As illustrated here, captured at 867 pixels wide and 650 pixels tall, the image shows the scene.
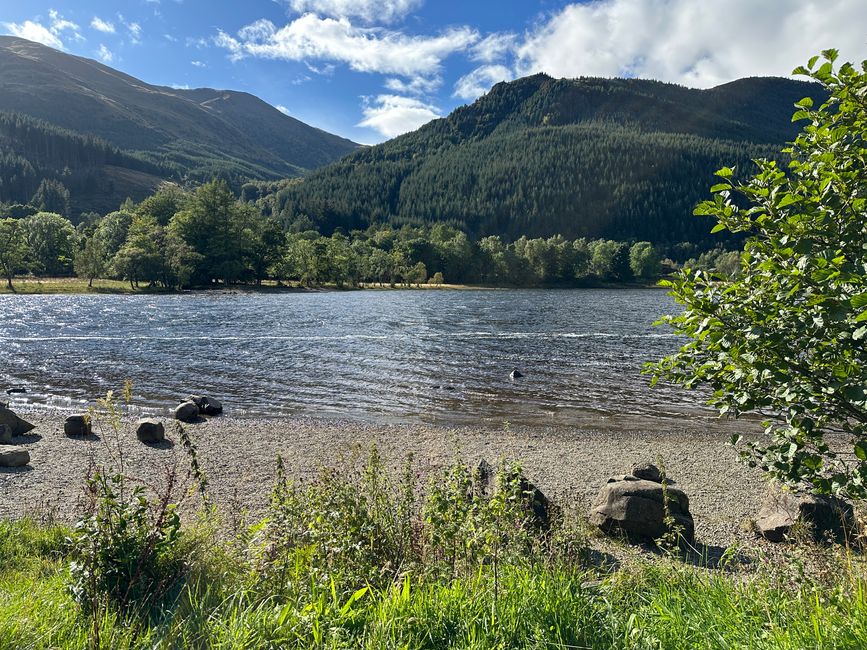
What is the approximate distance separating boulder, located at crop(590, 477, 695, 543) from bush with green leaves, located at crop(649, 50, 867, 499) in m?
5.62

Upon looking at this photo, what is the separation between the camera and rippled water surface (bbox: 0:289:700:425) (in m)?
24.2

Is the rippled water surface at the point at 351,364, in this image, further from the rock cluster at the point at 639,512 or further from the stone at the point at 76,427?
the rock cluster at the point at 639,512

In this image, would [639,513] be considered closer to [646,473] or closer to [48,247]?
[646,473]

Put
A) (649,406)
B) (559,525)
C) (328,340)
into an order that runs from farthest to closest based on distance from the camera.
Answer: (328,340)
(649,406)
(559,525)

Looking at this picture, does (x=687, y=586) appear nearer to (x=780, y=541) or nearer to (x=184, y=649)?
(x=184, y=649)

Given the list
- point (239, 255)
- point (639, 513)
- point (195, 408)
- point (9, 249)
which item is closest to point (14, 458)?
point (195, 408)

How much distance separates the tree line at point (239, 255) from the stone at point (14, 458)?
106m

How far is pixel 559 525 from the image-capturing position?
840 cm

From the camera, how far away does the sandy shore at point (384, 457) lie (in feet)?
40.6

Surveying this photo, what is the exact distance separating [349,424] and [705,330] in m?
17.6

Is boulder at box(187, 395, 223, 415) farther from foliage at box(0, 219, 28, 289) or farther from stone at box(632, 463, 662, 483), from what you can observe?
foliage at box(0, 219, 28, 289)

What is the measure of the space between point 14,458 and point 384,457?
10.3 metres

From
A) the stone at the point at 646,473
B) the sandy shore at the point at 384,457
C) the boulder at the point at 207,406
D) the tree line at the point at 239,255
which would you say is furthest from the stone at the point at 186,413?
the tree line at the point at 239,255

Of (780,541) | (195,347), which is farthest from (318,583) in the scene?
(195,347)
